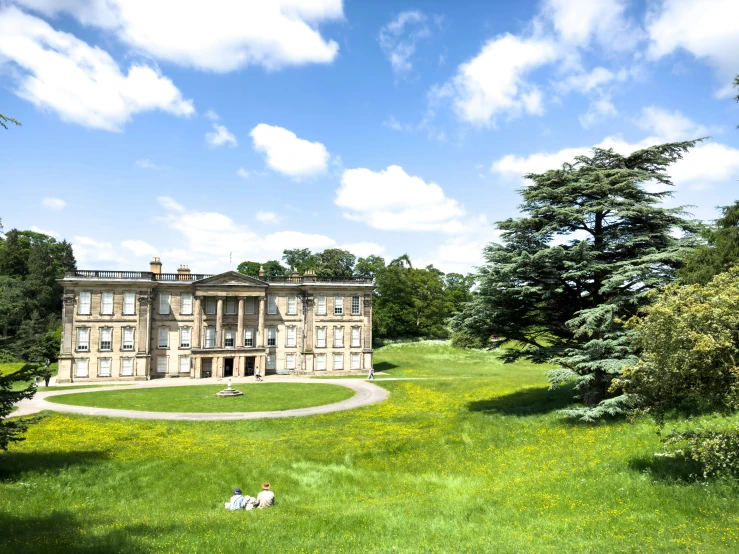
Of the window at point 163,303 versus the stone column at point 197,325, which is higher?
the window at point 163,303

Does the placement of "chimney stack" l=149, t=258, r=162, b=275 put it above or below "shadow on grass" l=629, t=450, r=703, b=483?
above

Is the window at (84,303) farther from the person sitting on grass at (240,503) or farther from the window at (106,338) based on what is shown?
the person sitting on grass at (240,503)

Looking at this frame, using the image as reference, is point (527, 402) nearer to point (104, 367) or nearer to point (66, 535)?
A: point (66, 535)

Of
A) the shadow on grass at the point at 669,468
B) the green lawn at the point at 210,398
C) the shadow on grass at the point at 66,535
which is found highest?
the shadow on grass at the point at 669,468

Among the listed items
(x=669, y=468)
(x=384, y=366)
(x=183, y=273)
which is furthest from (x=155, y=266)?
(x=669, y=468)

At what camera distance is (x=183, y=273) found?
58.3m

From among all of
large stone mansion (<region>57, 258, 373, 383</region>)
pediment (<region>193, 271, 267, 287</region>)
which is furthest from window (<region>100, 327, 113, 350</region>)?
pediment (<region>193, 271, 267, 287</region>)

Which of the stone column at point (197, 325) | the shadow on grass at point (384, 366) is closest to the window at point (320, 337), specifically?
the shadow on grass at point (384, 366)

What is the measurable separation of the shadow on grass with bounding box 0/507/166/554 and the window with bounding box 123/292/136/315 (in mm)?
43757

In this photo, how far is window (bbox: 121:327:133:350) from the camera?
5509cm

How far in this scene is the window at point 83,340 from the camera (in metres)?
53.8

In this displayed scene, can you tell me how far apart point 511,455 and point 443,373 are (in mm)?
39077

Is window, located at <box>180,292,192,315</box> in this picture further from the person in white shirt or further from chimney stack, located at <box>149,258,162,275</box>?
the person in white shirt

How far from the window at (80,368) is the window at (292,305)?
2377 cm
